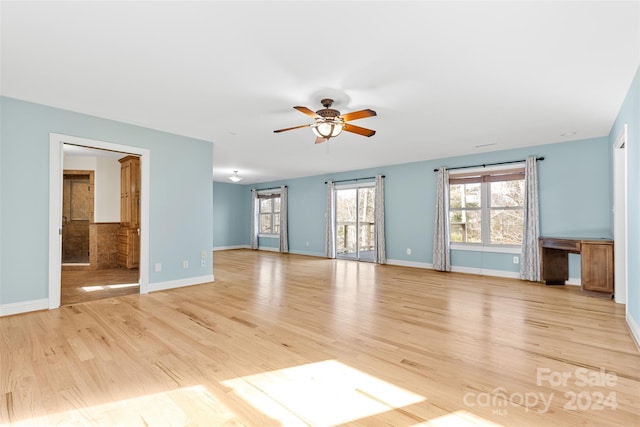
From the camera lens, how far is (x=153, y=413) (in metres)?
1.75

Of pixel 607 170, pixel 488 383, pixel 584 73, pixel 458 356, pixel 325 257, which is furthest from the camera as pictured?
pixel 325 257

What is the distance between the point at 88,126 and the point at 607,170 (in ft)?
25.3

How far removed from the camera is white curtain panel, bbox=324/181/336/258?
8.76 m

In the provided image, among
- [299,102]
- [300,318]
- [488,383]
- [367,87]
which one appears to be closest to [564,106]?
[367,87]

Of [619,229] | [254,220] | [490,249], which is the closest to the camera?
[619,229]

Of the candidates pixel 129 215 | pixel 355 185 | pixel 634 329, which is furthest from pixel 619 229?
pixel 129 215

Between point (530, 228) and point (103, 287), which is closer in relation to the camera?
point (103, 287)

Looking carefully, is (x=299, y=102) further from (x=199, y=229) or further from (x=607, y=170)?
(x=607, y=170)

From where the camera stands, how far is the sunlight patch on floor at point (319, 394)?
176 centimetres

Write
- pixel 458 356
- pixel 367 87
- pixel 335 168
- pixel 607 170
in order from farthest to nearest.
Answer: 1. pixel 335 168
2. pixel 607 170
3. pixel 367 87
4. pixel 458 356

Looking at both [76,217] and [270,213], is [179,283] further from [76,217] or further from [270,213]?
[270,213]

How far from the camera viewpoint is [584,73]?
287 cm

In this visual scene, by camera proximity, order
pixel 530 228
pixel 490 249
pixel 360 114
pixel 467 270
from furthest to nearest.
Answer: pixel 467 270 < pixel 490 249 < pixel 530 228 < pixel 360 114

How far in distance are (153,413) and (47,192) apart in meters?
3.35
